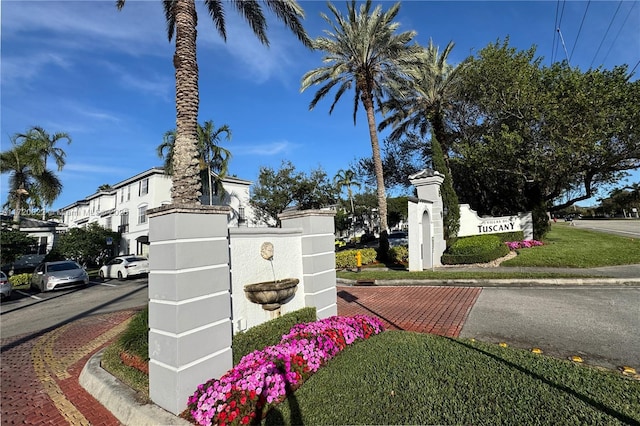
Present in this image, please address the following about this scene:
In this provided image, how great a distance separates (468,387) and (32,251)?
40.3m

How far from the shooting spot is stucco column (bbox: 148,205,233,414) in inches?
140

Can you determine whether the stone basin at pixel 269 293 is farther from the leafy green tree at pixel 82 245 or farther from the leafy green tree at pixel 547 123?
the leafy green tree at pixel 82 245

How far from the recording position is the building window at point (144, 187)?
96.2ft

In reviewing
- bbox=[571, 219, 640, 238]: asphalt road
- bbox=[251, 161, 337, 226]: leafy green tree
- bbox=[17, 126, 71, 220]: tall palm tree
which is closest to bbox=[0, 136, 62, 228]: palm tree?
bbox=[17, 126, 71, 220]: tall palm tree

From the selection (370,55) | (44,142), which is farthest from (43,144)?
(370,55)

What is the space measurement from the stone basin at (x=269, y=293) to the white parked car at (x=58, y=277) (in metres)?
15.4

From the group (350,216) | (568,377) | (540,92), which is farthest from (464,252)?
(350,216)

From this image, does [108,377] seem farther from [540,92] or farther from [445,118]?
[445,118]

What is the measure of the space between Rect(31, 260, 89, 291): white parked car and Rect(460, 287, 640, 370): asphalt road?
689 inches

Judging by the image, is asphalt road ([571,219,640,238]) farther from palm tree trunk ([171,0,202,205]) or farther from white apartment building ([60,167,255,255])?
white apartment building ([60,167,255,255])

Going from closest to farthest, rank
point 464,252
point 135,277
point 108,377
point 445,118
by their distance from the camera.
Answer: point 108,377 < point 464,252 < point 135,277 < point 445,118

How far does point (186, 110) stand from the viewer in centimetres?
693

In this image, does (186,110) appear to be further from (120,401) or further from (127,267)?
(127,267)

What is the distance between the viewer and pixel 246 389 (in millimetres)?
3377
